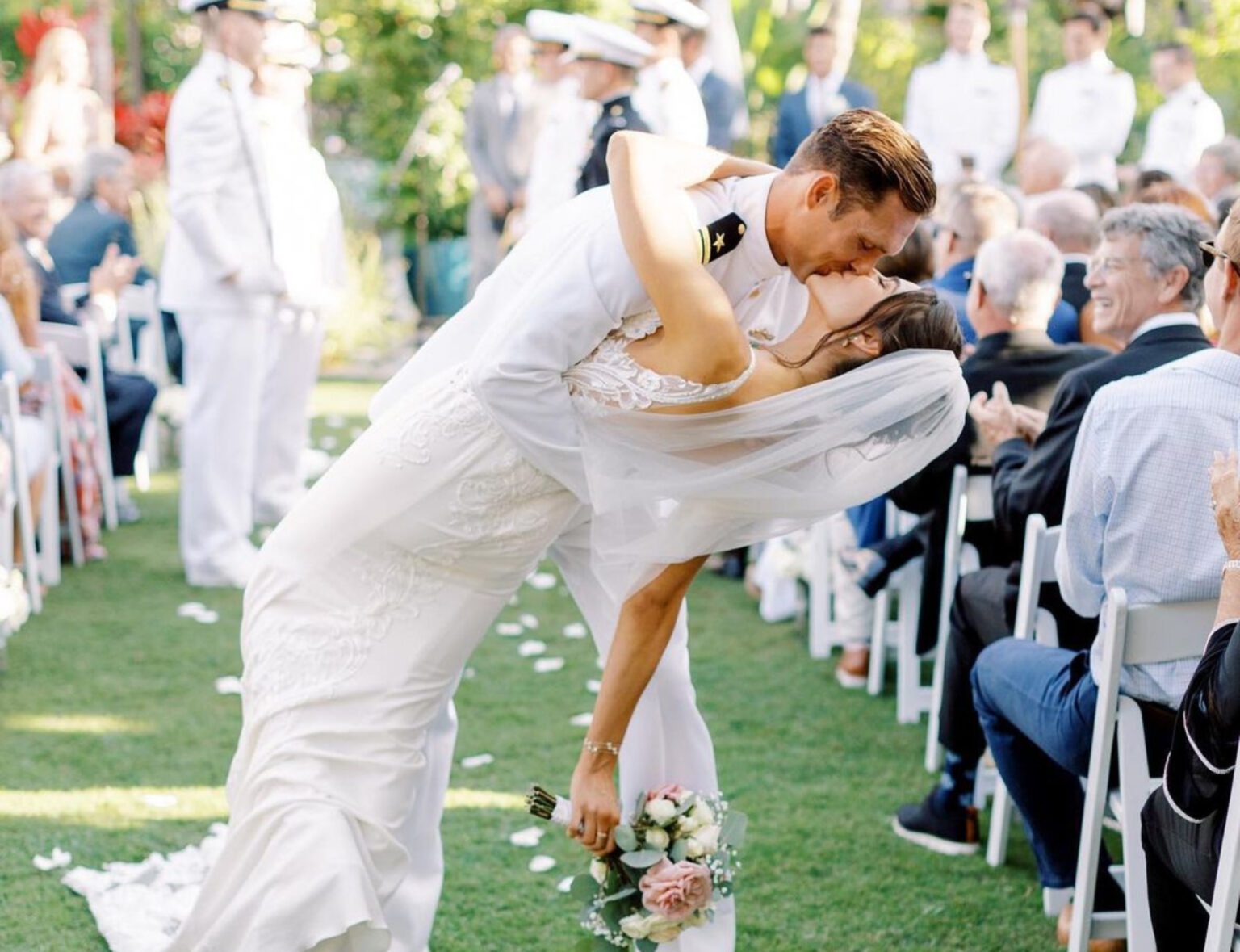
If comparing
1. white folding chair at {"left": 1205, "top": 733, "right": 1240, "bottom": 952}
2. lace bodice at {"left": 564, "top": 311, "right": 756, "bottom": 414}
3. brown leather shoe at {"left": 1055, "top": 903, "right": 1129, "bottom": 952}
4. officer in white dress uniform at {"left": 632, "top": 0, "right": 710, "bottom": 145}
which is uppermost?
lace bodice at {"left": 564, "top": 311, "right": 756, "bottom": 414}

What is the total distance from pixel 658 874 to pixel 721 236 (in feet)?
3.90

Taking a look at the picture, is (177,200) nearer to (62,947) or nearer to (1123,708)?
(62,947)

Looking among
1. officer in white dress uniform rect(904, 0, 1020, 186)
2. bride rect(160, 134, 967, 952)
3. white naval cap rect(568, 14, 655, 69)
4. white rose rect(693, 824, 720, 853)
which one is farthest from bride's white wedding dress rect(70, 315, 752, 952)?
officer in white dress uniform rect(904, 0, 1020, 186)

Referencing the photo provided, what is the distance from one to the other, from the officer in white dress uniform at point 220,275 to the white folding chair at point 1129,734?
4634 millimetres

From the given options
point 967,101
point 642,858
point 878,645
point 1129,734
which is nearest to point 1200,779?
point 1129,734

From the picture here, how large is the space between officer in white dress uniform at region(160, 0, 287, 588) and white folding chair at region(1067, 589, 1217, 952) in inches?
182

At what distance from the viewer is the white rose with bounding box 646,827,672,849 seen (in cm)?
298

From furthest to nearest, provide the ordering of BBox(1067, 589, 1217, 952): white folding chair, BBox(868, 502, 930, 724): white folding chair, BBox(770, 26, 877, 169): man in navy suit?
BBox(770, 26, 877, 169): man in navy suit < BBox(868, 502, 930, 724): white folding chair < BBox(1067, 589, 1217, 952): white folding chair

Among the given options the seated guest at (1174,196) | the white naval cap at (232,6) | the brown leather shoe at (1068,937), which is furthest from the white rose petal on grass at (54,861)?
the seated guest at (1174,196)

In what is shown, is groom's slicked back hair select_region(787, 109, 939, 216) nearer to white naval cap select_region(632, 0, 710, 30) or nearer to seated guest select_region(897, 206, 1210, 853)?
seated guest select_region(897, 206, 1210, 853)

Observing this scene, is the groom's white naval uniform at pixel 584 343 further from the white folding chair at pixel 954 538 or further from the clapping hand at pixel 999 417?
the white folding chair at pixel 954 538

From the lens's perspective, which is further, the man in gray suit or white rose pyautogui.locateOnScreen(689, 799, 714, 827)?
the man in gray suit

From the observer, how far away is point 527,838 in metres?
4.34

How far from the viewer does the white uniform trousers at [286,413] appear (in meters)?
8.03
